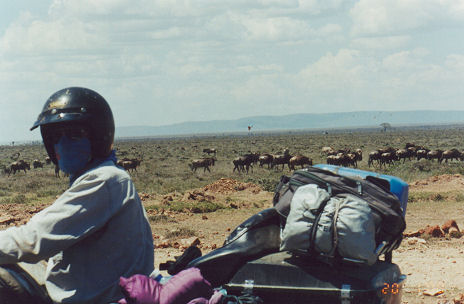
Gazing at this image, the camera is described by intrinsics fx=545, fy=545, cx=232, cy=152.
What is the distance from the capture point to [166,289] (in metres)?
Result: 2.68

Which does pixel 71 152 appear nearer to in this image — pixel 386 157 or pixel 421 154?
pixel 386 157

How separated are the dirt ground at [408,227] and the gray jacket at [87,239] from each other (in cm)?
435

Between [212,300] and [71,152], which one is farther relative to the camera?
[71,152]

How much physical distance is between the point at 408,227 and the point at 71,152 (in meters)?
10.5

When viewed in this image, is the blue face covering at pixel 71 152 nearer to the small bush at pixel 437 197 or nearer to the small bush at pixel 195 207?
the small bush at pixel 195 207

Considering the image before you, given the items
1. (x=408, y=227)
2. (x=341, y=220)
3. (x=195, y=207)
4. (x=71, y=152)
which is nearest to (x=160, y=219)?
(x=195, y=207)

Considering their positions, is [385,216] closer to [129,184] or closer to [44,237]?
[129,184]

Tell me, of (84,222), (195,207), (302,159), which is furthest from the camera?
(302,159)

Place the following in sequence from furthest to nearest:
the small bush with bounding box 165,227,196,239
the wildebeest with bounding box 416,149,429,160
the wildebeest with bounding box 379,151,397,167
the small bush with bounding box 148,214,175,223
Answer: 1. the wildebeest with bounding box 416,149,429,160
2. the wildebeest with bounding box 379,151,397,167
3. the small bush with bounding box 148,214,175,223
4. the small bush with bounding box 165,227,196,239

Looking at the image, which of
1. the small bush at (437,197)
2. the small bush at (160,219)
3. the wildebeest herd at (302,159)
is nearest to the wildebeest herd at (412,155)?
the wildebeest herd at (302,159)

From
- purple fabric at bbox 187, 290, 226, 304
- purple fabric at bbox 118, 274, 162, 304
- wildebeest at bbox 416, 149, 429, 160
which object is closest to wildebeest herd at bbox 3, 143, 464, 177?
wildebeest at bbox 416, 149, 429, 160

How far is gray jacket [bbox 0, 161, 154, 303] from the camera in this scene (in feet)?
8.70

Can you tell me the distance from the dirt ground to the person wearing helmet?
4.35 m
